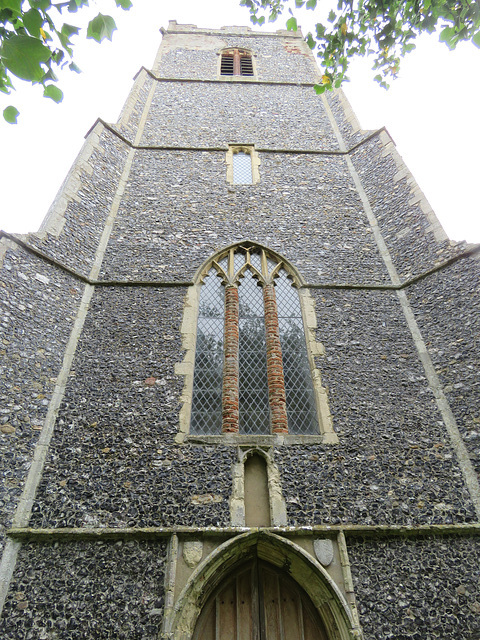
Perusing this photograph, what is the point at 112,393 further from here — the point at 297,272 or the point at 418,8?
the point at 418,8

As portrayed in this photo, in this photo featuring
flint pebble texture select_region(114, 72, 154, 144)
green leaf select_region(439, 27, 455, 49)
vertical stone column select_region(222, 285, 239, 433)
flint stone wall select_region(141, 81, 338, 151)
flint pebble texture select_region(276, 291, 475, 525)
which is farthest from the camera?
→ flint stone wall select_region(141, 81, 338, 151)

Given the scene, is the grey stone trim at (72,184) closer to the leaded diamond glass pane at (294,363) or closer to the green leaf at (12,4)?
the leaded diamond glass pane at (294,363)

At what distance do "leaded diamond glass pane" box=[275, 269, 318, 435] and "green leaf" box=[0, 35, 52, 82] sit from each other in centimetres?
430

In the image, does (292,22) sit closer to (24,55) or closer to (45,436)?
(24,55)

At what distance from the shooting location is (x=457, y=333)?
5496mm

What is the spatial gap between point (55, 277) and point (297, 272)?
143 inches

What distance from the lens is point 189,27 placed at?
14.7m

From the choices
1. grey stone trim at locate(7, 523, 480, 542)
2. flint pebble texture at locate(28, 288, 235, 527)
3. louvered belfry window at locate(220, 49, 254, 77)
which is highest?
louvered belfry window at locate(220, 49, 254, 77)

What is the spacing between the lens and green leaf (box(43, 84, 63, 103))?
9.26ft

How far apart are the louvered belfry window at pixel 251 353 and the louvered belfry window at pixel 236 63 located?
8465 mm

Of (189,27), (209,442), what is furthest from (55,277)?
(189,27)

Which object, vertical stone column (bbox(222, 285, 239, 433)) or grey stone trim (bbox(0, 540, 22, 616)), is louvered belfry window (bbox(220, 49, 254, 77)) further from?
grey stone trim (bbox(0, 540, 22, 616))

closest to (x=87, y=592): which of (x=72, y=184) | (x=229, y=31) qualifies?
(x=72, y=184)

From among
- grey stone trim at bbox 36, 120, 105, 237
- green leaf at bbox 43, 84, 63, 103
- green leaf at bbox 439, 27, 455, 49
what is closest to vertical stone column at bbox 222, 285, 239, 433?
grey stone trim at bbox 36, 120, 105, 237
